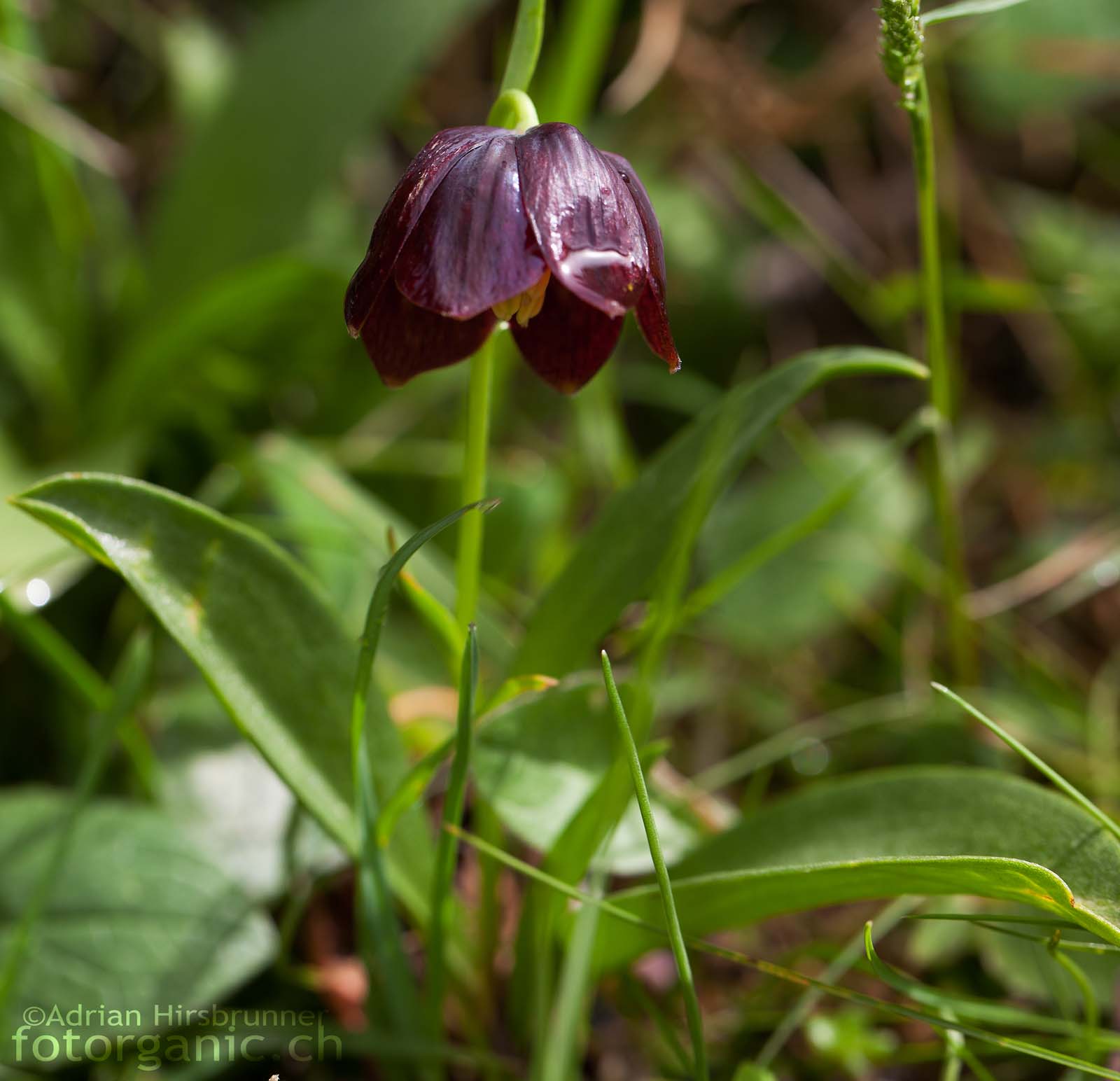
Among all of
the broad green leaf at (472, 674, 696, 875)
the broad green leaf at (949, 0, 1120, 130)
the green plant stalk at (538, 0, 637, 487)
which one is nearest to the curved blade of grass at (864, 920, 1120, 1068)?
the broad green leaf at (472, 674, 696, 875)

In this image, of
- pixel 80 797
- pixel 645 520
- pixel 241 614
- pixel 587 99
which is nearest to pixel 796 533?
pixel 645 520

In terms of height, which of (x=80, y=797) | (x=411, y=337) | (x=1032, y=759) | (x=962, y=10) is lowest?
(x=80, y=797)

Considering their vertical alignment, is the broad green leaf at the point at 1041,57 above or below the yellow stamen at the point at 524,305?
above

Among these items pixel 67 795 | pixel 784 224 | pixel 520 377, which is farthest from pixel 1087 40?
pixel 67 795

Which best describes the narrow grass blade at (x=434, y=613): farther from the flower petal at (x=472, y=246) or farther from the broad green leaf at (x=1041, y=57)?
the broad green leaf at (x=1041, y=57)

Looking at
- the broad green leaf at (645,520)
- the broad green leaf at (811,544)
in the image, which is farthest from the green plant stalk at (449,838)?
the broad green leaf at (811,544)

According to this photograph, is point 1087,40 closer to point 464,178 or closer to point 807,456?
point 807,456

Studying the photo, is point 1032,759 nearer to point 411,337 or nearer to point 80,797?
point 411,337
